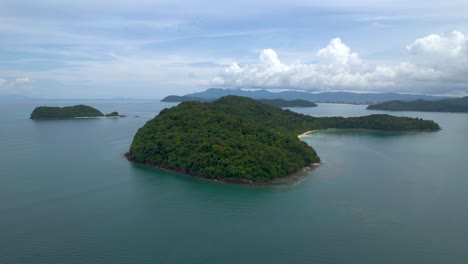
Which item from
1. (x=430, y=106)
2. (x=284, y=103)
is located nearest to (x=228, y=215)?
(x=430, y=106)

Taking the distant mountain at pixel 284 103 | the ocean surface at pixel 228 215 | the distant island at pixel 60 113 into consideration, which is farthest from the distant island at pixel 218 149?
the distant mountain at pixel 284 103

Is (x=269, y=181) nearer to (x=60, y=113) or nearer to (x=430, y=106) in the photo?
(x=60, y=113)

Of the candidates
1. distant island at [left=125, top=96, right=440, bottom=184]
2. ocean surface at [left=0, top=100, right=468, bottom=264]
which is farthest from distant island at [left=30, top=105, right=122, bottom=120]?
distant island at [left=125, top=96, right=440, bottom=184]

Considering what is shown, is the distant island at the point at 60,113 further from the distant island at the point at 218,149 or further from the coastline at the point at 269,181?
the coastline at the point at 269,181

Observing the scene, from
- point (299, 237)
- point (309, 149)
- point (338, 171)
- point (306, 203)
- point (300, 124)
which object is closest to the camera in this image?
point (299, 237)

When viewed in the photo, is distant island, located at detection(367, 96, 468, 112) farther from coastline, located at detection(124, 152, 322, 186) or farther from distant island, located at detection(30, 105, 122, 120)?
coastline, located at detection(124, 152, 322, 186)

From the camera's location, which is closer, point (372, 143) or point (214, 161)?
point (214, 161)

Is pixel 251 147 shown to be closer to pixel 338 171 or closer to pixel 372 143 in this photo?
pixel 338 171

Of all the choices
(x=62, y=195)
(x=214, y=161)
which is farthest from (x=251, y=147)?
(x=62, y=195)
